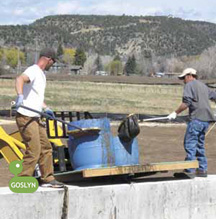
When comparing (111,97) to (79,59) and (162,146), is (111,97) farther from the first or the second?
(79,59)

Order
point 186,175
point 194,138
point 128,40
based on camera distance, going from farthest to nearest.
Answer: point 128,40
point 194,138
point 186,175

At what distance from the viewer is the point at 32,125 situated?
5918 millimetres

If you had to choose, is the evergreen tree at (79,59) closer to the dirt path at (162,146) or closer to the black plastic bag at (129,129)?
the dirt path at (162,146)

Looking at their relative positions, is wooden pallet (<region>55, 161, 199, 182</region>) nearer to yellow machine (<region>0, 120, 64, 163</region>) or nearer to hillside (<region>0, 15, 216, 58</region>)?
yellow machine (<region>0, 120, 64, 163</region>)

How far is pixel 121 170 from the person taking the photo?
6.09 metres

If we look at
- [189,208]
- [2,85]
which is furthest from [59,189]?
[2,85]

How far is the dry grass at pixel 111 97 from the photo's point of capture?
28.7 metres

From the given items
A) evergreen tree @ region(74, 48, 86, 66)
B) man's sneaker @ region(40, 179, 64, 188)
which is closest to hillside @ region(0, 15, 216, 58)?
evergreen tree @ region(74, 48, 86, 66)

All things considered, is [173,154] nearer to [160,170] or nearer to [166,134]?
[166,134]

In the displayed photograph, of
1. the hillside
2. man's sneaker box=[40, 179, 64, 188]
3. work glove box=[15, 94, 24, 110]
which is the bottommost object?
man's sneaker box=[40, 179, 64, 188]

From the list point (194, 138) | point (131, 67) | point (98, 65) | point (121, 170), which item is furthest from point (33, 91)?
point (98, 65)

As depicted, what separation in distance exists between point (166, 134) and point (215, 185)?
1101 centimetres

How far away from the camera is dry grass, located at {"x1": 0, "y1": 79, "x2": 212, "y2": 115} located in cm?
2869

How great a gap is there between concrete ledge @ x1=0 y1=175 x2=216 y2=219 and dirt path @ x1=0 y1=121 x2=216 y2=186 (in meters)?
3.48
